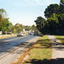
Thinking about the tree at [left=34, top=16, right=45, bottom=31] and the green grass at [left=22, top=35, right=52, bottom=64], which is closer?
the green grass at [left=22, top=35, right=52, bottom=64]

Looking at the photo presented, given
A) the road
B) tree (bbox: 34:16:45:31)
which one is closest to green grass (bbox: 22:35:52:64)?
the road

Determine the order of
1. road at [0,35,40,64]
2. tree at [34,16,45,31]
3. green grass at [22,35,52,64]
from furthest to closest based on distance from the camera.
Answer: tree at [34,16,45,31] → road at [0,35,40,64] → green grass at [22,35,52,64]

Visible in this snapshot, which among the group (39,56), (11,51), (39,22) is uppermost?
(39,22)

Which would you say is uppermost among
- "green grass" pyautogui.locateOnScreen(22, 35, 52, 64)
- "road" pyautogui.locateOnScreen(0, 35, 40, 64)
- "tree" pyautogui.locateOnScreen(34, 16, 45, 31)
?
"tree" pyautogui.locateOnScreen(34, 16, 45, 31)

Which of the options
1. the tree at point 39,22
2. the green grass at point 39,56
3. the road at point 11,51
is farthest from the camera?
the tree at point 39,22

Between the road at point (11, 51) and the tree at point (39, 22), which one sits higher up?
the tree at point (39, 22)

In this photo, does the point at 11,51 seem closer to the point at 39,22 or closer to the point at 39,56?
the point at 39,56

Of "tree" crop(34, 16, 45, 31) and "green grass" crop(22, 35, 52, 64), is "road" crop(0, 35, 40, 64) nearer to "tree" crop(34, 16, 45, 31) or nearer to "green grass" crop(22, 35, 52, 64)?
"green grass" crop(22, 35, 52, 64)

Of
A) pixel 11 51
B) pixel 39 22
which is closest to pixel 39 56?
pixel 11 51

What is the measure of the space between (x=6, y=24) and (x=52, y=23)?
33951mm

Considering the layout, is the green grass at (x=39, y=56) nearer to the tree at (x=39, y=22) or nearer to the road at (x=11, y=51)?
the road at (x=11, y=51)

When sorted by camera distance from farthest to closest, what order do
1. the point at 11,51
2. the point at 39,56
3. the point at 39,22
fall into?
the point at 39,22, the point at 11,51, the point at 39,56

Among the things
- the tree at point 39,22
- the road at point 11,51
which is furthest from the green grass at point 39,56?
the tree at point 39,22

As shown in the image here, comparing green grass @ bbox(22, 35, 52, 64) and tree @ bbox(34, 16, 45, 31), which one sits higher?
tree @ bbox(34, 16, 45, 31)
